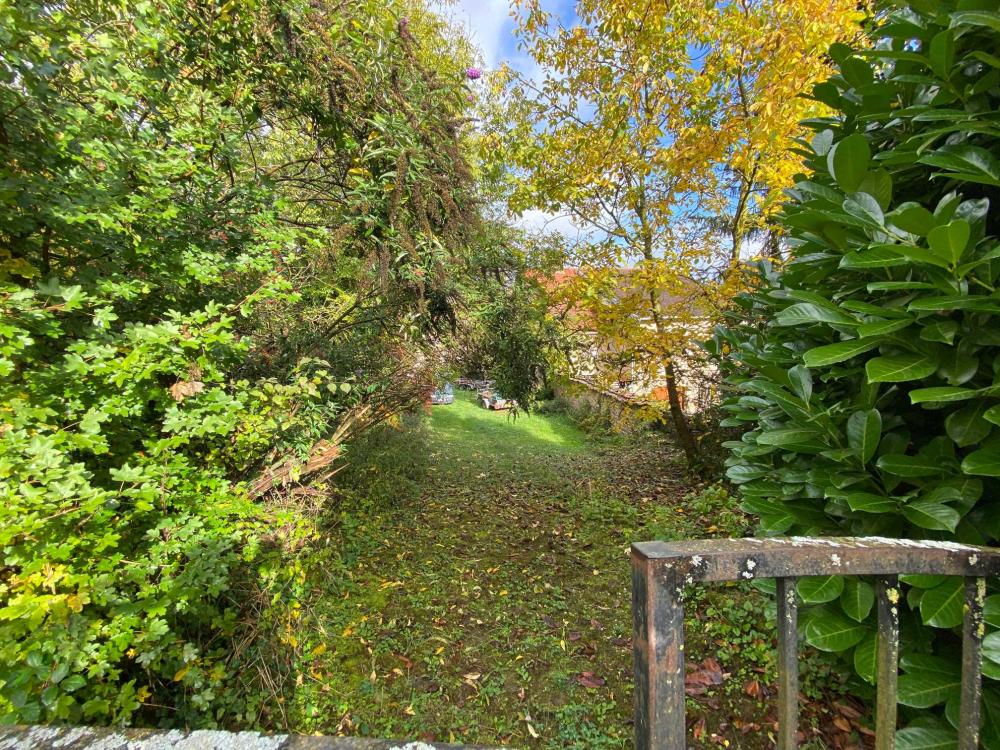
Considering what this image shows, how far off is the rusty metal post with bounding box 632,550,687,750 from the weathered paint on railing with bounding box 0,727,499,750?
1.34 ft

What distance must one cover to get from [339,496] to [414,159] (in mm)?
4145

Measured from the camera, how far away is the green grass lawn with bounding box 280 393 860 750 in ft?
8.71

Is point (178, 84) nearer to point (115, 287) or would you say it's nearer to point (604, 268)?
point (115, 287)

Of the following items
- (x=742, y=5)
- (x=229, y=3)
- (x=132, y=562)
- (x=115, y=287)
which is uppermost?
(x=742, y=5)

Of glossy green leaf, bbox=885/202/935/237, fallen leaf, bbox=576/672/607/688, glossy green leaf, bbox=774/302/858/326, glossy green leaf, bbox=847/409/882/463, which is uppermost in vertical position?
glossy green leaf, bbox=885/202/935/237

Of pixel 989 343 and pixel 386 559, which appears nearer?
pixel 989 343

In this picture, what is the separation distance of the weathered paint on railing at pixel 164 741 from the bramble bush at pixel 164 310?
0.98 metres

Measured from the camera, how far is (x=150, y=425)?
8.09ft

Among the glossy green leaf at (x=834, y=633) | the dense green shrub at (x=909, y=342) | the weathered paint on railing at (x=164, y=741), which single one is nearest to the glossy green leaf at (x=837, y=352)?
the dense green shrub at (x=909, y=342)

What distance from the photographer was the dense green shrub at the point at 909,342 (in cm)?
109

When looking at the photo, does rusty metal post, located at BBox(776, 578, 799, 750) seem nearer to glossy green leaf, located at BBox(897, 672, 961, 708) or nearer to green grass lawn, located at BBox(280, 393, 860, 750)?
glossy green leaf, located at BBox(897, 672, 961, 708)

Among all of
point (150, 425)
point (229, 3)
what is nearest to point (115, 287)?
point (150, 425)

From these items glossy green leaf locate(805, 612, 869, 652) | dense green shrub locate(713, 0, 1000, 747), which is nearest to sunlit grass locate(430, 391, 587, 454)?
dense green shrub locate(713, 0, 1000, 747)

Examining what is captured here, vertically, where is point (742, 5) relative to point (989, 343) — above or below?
above
